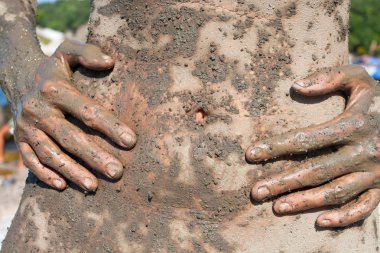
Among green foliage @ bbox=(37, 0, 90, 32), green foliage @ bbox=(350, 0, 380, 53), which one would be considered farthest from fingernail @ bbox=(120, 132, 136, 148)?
green foliage @ bbox=(37, 0, 90, 32)

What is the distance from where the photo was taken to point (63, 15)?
51312mm

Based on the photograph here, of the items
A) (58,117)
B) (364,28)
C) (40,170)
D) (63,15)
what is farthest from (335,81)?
(63,15)

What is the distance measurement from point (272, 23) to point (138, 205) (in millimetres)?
663

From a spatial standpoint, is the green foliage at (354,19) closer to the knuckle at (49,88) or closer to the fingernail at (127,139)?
the knuckle at (49,88)

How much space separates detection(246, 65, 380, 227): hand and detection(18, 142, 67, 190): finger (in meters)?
0.59

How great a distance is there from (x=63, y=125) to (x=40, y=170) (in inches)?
6.8

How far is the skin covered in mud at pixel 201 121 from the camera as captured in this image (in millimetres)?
1678

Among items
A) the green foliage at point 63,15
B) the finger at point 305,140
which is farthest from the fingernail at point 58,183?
the green foliage at point 63,15

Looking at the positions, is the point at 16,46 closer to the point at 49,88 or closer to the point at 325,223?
the point at 49,88

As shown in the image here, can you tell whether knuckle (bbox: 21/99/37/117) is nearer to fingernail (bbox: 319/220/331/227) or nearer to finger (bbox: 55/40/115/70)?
finger (bbox: 55/40/115/70)

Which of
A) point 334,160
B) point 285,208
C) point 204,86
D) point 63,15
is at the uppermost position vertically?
point 204,86

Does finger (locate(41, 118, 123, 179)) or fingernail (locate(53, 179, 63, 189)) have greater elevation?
finger (locate(41, 118, 123, 179))

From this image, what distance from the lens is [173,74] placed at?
1.74m

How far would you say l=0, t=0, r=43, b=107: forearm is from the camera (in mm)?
1926
